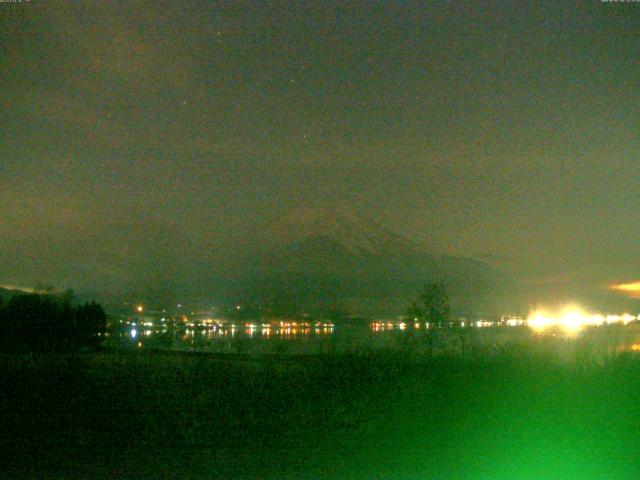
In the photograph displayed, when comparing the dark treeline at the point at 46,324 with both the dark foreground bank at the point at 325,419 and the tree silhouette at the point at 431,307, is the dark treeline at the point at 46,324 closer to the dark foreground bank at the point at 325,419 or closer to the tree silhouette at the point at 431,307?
the tree silhouette at the point at 431,307

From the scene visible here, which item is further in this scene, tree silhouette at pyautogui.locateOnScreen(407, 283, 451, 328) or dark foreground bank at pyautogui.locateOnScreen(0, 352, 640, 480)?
tree silhouette at pyautogui.locateOnScreen(407, 283, 451, 328)

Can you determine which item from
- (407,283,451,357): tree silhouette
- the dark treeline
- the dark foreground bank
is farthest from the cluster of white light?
the dark treeline

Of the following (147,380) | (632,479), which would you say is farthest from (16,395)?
(632,479)

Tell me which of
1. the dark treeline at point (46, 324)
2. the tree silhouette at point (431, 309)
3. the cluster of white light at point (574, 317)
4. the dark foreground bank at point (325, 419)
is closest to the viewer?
the dark foreground bank at point (325, 419)

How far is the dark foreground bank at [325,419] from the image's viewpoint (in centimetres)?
1066

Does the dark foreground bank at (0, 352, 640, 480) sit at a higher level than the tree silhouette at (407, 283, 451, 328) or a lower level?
lower

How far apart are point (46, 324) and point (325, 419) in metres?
32.2

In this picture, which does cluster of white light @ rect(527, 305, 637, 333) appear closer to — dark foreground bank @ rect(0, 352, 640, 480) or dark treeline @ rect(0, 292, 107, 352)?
dark foreground bank @ rect(0, 352, 640, 480)

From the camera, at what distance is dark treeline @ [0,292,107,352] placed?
40406mm

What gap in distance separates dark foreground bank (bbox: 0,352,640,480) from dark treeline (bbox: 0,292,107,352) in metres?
24.8

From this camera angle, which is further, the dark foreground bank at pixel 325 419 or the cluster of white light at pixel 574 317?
the cluster of white light at pixel 574 317

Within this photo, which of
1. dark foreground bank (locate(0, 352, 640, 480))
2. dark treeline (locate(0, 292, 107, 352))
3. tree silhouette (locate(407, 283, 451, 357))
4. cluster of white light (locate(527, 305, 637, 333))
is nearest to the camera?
dark foreground bank (locate(0, 352, 640, 480))

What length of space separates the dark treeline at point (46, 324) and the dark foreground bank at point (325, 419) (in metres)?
24.8

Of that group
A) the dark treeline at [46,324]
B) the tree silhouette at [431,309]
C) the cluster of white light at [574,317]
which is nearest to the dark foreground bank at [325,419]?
the tree silhouette at [431,309]
